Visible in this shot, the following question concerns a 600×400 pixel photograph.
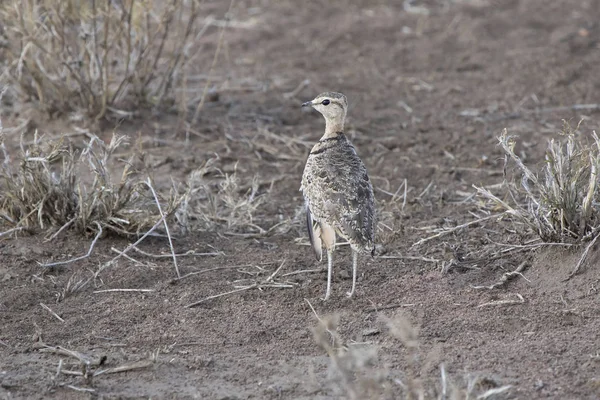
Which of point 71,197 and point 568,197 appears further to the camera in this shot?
point 71,197

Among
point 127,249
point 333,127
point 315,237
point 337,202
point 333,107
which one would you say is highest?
point 333,107

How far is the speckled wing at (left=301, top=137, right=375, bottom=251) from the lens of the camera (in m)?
A: 5.45

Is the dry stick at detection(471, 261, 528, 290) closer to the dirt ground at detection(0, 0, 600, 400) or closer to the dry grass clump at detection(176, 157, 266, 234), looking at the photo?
the dirt ground at detection(0, 0, 600, 400)

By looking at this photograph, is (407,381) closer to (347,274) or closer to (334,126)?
(347,274)

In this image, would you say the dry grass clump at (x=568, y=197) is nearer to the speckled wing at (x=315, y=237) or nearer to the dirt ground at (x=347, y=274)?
the dirt ground at (x=347, y=274)

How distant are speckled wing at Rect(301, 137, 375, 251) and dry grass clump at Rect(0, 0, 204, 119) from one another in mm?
2650

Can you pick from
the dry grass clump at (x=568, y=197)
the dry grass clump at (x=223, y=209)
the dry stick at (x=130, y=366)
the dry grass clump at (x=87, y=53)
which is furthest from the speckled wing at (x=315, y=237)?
the dry grass clump at (x=87, y=53)

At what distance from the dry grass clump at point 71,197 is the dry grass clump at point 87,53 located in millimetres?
1751

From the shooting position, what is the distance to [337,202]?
5.56 meters

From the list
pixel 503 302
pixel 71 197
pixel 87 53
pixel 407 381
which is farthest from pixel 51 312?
pixel 87 53

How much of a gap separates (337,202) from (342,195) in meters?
0.06

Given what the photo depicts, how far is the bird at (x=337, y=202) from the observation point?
546 cm

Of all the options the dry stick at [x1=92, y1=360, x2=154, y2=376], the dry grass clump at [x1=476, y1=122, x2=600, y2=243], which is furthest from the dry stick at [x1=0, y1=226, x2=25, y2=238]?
the dry grass clump at [x1=476, y1=122, x2=600, y2=243]

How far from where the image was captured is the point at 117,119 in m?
8.39
